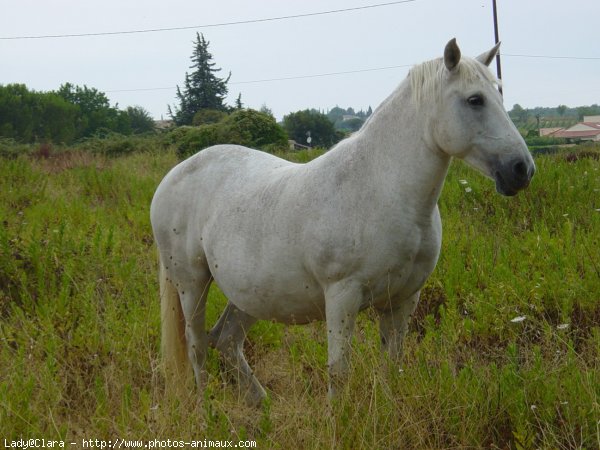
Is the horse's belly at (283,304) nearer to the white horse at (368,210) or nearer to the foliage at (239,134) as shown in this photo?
the white horse at (368,210)

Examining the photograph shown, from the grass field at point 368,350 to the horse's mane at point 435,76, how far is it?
1237mm

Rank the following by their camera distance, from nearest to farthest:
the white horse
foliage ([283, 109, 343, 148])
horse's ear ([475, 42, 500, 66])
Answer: the white horse, horse's ear ([475, 42, 500, 66]), foliage ([283, 109, 343, 148])

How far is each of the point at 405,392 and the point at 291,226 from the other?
970 mm

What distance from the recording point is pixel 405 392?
3.11 metres

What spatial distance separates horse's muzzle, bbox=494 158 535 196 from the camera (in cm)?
288

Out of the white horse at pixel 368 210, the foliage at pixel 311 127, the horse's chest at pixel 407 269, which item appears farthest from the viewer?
the foliage at pixel 311 127

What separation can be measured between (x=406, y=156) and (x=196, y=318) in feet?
6.26

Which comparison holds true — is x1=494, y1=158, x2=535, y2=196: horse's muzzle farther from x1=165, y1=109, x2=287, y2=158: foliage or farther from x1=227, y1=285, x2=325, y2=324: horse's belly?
x1=165, y1=109, x2=287, y2=158: foliage

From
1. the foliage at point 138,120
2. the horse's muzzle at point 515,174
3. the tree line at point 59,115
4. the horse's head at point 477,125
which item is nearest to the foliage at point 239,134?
the horse's head at point 477,125

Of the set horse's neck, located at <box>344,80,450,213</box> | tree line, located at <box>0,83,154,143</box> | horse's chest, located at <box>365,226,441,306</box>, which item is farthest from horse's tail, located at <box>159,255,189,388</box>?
tree line, located at <box>0,83,154,143</box>

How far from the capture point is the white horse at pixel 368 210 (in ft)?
9.80

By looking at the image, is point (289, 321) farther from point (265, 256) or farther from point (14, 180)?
point (14, 180)

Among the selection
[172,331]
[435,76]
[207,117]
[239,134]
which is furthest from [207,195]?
[207,117]

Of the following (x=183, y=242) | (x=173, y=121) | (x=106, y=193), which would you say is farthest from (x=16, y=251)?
(x=173, y=121)
